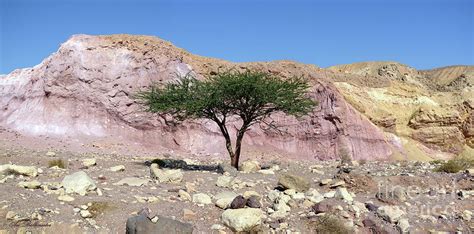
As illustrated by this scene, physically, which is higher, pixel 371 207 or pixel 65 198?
pixel 65 198

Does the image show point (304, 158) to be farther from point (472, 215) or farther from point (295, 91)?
point (472, 215)

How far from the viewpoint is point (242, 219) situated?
27.8 ft

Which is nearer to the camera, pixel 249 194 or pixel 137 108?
pixel 249 194

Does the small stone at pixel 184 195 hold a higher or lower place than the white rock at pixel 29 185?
lower

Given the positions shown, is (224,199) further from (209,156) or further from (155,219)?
(209,156)

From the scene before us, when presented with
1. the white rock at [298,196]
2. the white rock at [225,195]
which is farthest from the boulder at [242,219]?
the white rock at [298,196]

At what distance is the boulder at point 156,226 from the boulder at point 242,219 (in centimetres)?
83

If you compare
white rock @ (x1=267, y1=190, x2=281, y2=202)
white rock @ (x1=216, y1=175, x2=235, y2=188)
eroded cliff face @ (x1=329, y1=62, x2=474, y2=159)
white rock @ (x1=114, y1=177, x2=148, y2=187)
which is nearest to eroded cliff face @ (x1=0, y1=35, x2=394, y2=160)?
eroded cliff face @ (x1=329, y1=62, x2=474, y2=159)

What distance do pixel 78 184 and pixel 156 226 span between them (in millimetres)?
2550

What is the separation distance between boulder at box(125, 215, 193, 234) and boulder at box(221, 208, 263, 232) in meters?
0.83

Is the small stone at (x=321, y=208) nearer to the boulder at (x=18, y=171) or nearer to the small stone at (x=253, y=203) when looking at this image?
the small stone at (x=253, y=203)

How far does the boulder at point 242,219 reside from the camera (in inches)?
331

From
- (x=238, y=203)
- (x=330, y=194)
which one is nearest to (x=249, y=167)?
(x=330, y=194)

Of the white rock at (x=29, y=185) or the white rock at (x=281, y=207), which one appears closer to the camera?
the white rock at (x=29, y=185)
